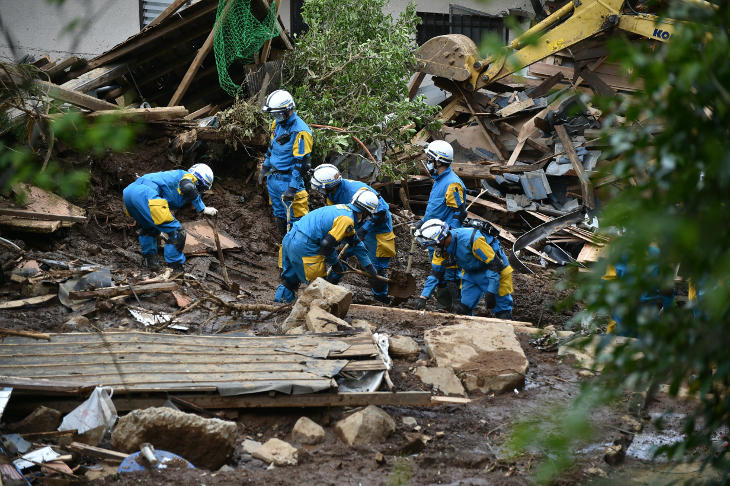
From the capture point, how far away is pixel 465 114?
46.7 feet

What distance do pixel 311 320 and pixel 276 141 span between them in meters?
4.03

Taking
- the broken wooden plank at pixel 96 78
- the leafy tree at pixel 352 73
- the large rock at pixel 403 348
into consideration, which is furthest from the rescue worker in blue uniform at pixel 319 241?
the broken wooden plank at pixel 96 78

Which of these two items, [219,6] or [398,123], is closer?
[219,6]

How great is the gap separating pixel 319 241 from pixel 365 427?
3.37 metres

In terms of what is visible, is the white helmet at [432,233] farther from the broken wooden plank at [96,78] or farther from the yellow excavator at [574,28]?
the broken wooden plank at [96,78]

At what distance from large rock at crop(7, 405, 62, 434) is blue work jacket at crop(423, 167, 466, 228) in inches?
220

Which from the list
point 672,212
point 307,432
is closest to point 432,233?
point 307,432

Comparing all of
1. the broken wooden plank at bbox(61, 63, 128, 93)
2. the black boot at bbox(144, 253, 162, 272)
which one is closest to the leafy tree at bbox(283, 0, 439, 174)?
the broken wooden plank at bbox(61, 63, 128, 93)

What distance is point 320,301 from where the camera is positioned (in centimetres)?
658

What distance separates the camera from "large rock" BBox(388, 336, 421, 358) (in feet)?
20.5

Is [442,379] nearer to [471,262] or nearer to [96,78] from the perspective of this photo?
[471,262]

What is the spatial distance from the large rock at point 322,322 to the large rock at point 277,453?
1606 mm

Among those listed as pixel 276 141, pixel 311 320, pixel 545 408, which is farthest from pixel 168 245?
pixel 545 408

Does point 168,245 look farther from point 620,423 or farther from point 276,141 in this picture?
point 620,423
